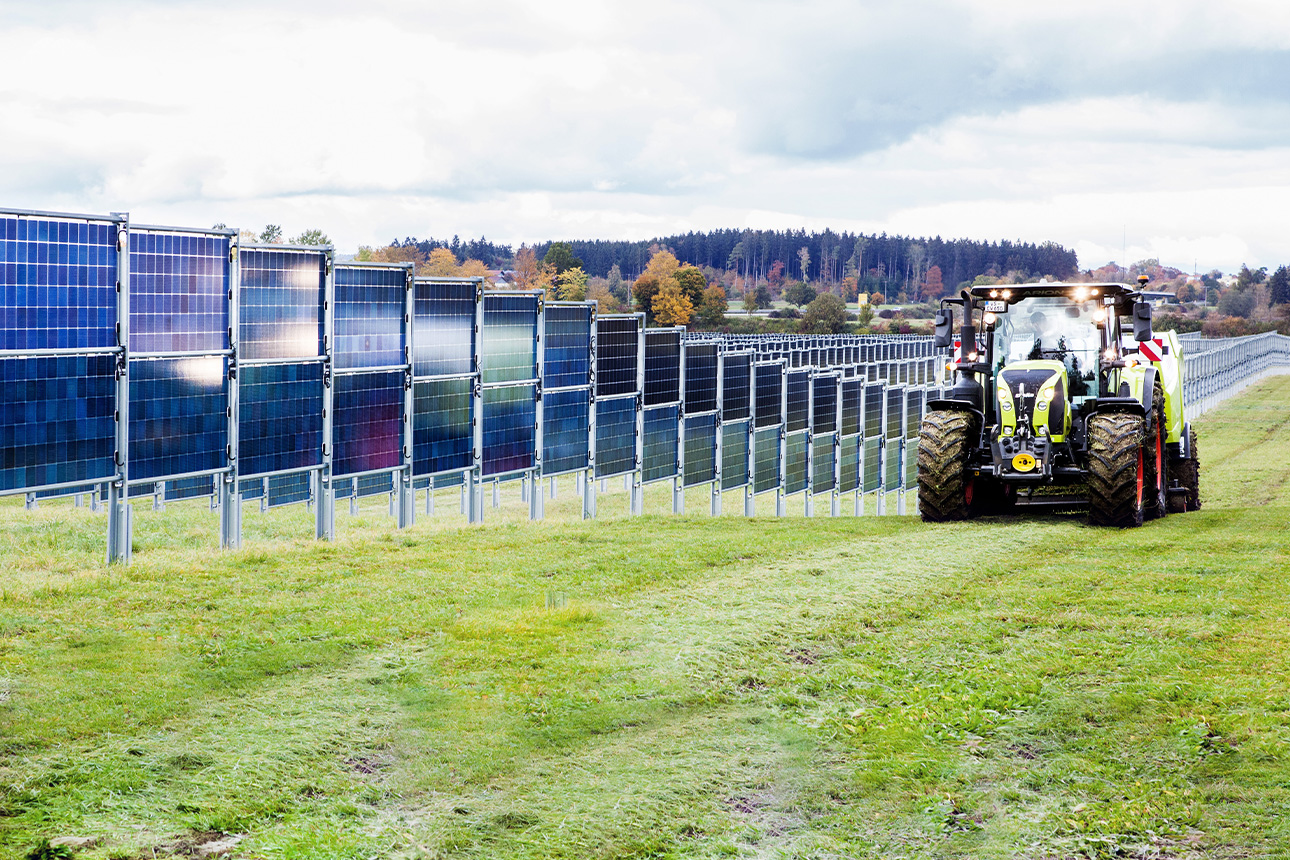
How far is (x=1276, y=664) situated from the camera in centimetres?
941

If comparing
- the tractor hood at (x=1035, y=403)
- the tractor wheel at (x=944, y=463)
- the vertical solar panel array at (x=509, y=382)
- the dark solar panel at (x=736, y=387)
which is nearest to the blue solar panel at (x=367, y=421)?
the vertical solar panel array at (x=509, y=382)

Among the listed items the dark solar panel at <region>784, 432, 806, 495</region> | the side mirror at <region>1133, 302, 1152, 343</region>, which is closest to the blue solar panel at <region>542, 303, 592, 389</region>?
the dark solar panel at <region>784, 432, 806, 495</region>

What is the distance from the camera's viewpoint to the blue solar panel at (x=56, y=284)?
1138 centimetres

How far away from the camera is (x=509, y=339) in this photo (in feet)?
59.0

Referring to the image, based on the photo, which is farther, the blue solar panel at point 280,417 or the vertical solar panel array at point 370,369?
the vertical solar panel array at point 370,369

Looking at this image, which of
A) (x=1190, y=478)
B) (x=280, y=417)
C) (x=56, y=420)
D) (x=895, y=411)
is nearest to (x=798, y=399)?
(x=895, y=411)

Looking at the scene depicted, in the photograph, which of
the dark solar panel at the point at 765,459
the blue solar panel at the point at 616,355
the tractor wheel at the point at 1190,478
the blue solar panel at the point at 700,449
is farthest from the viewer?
the dark solar panel at the point at 765,459

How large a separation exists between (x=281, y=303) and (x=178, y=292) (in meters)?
Result: 1.48

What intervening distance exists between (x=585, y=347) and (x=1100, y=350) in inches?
303

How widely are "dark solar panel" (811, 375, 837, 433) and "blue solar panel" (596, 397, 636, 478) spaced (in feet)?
21.9

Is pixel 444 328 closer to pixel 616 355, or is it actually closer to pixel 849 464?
pixel 616 355

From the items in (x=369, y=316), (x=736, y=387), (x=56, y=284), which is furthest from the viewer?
(x=736, y=387)

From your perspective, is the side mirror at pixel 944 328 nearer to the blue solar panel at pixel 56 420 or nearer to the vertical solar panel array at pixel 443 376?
the vertical solar panel array at pixel 443 376

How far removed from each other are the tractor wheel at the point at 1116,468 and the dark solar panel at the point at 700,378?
24.9 feet
